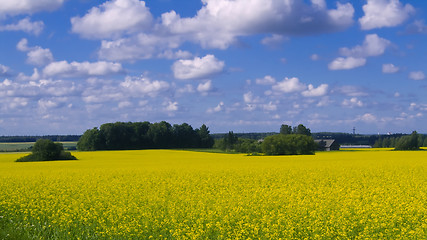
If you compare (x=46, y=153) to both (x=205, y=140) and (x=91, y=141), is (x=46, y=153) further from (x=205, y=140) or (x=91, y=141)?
(x=205, y=140)

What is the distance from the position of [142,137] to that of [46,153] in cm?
3175

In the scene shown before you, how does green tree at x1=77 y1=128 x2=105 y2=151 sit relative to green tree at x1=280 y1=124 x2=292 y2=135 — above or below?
below

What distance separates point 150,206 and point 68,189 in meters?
5.50

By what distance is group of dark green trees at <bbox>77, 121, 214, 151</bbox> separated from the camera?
75812mm

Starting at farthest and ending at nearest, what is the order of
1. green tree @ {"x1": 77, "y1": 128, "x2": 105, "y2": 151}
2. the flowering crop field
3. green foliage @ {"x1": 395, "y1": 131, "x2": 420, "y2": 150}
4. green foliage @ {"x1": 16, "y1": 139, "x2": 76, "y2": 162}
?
green foliage @ {"x1": 395, "y1": 131, "x2": 420, "y2": 150} → green tree @ {"x1": 77, "y1": 128, "x2": 105, "y2": 151} → green foliage @ {"x1": 16, "y1": 139, "x2": 76, "y2": 162} → the flowering crop field

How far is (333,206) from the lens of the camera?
12.5m

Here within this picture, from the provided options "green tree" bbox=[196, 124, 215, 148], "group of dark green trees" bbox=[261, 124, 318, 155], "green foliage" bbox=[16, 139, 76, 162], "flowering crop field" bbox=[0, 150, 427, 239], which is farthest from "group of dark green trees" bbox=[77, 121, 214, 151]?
"flowering crop field" bbox=[0, 150, 427, 239]

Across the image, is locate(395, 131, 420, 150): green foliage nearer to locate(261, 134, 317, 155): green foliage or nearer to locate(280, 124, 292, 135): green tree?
locate(261, 134, 317, 155): green foliage

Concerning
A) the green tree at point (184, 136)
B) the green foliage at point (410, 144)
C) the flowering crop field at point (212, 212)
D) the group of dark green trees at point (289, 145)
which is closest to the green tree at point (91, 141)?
the green tree at point (184, 136)

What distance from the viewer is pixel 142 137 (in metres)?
81.2

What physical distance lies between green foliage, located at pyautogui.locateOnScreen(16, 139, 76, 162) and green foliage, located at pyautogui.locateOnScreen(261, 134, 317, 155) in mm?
27332

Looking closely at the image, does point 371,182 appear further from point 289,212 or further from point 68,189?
point 68,189

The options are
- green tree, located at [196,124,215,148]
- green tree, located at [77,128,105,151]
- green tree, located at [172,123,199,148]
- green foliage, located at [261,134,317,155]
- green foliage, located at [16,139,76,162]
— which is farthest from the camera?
green tree, located at [196,124,215,148]

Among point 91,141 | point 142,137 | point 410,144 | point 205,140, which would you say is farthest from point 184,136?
point 410,144
